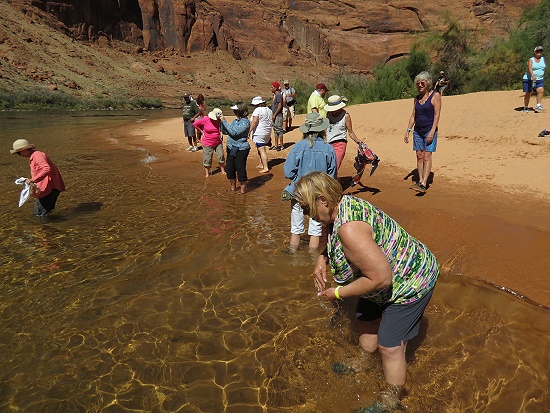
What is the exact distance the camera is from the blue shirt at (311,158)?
4.45 metres

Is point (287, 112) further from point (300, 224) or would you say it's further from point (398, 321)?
point (398, 321)

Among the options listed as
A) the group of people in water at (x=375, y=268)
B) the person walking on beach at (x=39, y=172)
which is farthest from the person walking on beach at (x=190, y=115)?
the group of people in water at (x=375, y=268)

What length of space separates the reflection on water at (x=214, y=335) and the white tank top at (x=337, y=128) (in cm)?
198

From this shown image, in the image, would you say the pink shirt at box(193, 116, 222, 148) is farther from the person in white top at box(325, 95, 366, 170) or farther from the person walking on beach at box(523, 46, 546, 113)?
the person walking on beach at box(523, 46, 546, 113)

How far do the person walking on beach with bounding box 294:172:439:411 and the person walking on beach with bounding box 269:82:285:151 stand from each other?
28.7 feet

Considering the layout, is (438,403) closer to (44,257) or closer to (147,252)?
(147,252)

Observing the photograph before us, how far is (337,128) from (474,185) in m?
2.99

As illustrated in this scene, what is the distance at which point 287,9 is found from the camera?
92.5 meters

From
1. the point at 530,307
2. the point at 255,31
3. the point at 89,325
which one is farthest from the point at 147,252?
the point at 255,31

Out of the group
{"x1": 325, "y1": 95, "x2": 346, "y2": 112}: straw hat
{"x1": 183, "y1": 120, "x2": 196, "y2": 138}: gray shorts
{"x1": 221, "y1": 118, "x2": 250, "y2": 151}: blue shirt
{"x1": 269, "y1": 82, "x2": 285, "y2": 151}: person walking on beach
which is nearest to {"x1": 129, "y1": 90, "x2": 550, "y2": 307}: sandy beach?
{"x1": 269, "y1": 82, "x2": 285, "y2": 151}: person walking on beach

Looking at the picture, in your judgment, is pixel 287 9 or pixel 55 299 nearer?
pixel 55 299

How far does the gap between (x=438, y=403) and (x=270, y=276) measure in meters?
2.27

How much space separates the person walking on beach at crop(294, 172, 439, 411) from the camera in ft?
7.29

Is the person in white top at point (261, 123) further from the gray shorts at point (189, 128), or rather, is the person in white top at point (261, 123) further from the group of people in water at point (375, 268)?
the group of people in water at point (375, 268)
